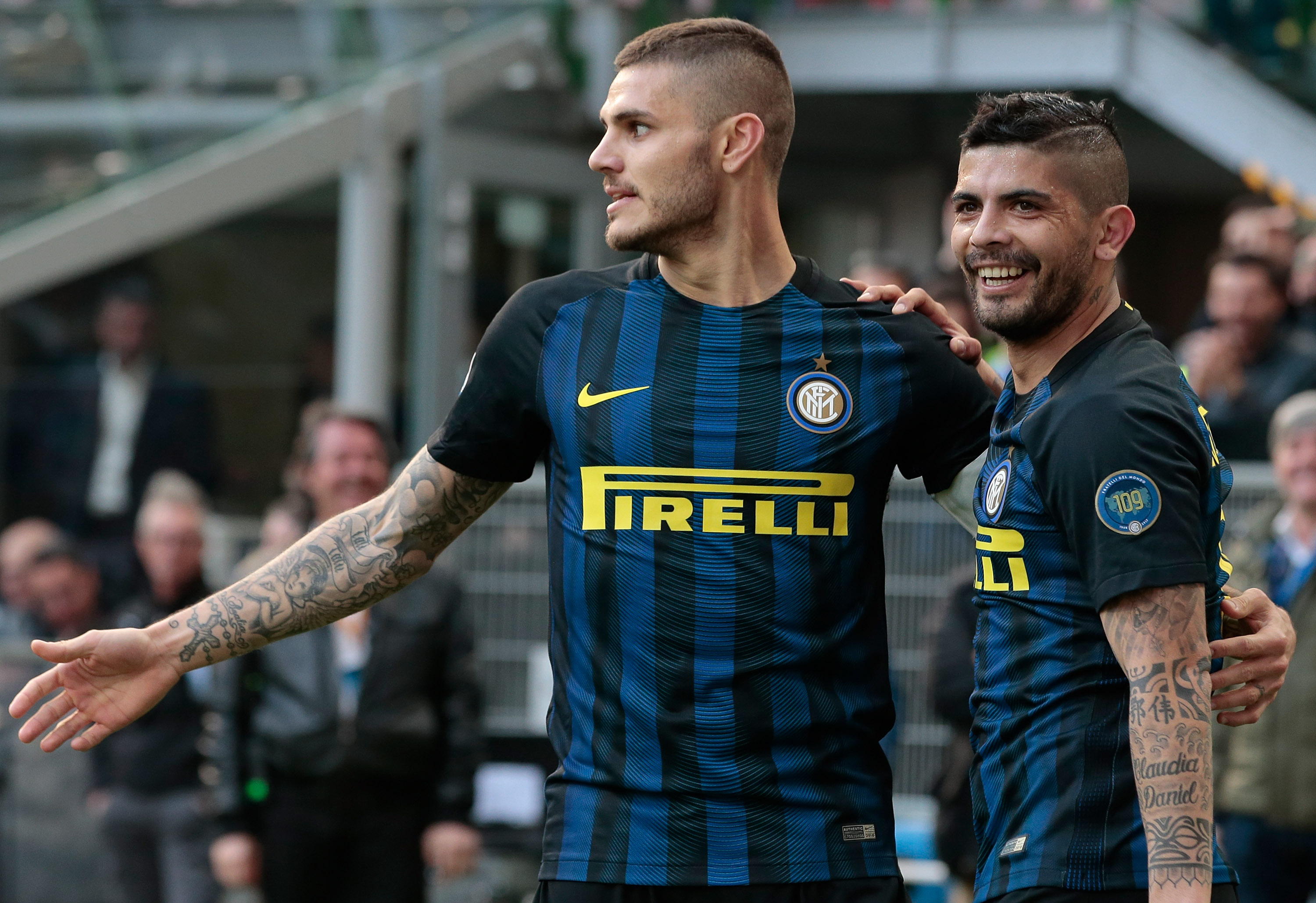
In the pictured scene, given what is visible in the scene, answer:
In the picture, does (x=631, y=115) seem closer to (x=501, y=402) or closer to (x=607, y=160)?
(x=607, y=160)

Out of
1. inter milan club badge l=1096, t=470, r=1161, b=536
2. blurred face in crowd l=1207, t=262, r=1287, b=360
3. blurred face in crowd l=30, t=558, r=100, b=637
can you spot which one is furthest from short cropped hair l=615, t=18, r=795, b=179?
blurred face in crowd l=30, t=558, r=100, b=637

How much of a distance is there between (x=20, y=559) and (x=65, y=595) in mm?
792

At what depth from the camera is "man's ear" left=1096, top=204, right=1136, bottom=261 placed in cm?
299

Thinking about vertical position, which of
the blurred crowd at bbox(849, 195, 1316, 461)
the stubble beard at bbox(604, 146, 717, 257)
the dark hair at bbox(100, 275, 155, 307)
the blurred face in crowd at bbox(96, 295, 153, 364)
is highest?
the dark hair at bbox(100, 275, 155, 307)

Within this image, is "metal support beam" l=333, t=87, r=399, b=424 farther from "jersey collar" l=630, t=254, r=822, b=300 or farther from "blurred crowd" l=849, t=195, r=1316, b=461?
"jersey collar" l=630, t=254, r=822, b=300

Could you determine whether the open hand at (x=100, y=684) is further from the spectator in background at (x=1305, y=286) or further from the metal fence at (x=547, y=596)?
the spectator in background at (x=1305, y=286)

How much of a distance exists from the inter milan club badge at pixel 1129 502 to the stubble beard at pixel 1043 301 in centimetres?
40

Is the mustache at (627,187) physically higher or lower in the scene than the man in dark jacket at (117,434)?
lower

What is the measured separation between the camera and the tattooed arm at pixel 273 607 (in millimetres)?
3258

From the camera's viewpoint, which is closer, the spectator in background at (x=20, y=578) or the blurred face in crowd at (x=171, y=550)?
the blurred face in crowd at (x=171, y=550)

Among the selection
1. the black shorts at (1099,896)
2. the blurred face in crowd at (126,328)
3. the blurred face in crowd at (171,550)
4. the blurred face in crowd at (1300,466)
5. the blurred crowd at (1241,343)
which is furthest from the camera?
the blurred face in crowd at (126,328)

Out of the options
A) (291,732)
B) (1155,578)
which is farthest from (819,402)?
(291,732)

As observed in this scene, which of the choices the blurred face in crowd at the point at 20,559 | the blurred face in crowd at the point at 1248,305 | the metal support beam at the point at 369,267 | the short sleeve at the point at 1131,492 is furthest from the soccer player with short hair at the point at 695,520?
the metal support beam at the point at 369,267

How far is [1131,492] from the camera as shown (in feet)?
8.68
